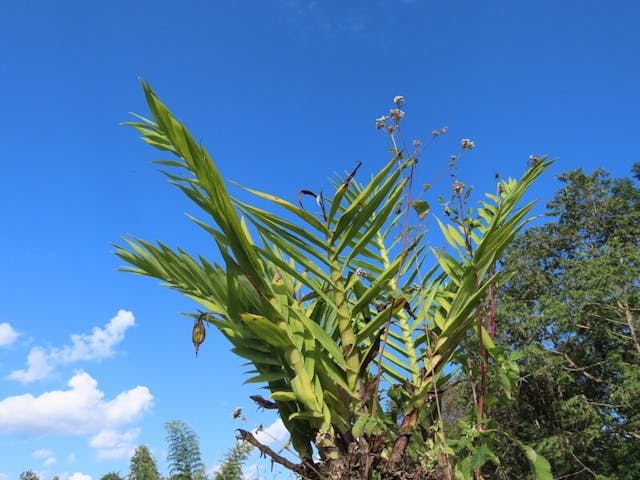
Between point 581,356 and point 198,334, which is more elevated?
point 581,356

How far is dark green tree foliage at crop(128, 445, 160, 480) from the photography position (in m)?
6.87

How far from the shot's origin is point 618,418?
9.76 meters

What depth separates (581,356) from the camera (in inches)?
431

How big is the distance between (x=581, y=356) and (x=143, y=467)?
8.28m

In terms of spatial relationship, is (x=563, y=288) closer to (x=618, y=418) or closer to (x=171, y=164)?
(x=618, y=418)

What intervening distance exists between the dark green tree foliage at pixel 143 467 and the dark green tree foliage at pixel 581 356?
16.8ft

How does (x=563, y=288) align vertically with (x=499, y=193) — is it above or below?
above

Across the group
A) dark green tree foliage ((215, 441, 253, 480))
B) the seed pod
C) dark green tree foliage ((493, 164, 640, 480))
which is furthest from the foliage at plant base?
dark green tree foliage ((493, 164, 640, 480))

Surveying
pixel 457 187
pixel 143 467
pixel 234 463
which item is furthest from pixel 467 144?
pixel 143 467

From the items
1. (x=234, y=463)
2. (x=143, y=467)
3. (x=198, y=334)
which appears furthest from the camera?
(x=143, y=467)

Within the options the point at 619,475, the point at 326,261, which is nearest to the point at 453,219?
the point at 326,261

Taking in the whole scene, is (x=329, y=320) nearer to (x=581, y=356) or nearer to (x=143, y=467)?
(x=143, y=467)

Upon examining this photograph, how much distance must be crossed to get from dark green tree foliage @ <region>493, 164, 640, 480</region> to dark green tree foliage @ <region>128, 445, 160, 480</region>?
Result: 5.11 m

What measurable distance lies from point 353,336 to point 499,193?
0.90 meters
